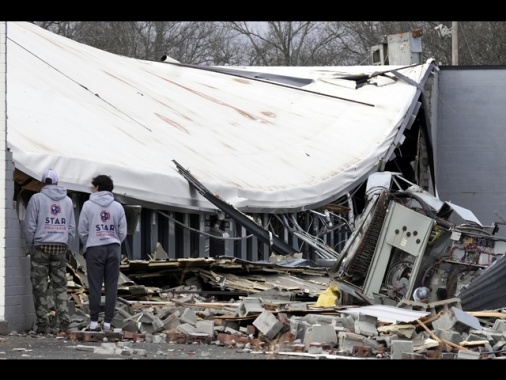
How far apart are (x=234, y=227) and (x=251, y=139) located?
434 cm

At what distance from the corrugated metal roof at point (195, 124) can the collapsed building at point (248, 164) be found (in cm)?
4

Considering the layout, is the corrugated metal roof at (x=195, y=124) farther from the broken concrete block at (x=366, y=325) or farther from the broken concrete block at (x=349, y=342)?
the broken concrete block at (x=349, y=342)

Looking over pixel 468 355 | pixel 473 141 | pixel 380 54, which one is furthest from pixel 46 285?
pixel 380 54

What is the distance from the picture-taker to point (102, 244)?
1254 cm

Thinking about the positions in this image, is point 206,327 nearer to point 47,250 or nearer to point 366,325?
point 366,325

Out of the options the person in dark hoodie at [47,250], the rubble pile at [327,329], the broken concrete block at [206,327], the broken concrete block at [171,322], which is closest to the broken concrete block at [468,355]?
the rubble pile at [327,329]

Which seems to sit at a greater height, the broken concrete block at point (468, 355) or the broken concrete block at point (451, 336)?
the broken concrete block at point (451, 336)

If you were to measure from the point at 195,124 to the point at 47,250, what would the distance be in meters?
10.4

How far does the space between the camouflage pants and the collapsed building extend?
20 cm

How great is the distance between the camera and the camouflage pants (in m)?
12.6

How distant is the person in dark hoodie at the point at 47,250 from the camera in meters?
12.6

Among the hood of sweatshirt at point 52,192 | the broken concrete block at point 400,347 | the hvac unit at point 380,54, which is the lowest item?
the broken concrete block at point 400,347

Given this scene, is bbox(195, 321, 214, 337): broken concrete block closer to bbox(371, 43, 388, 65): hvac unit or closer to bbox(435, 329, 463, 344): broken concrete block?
bbox(435, 329, 463, 344): broken concrete block
